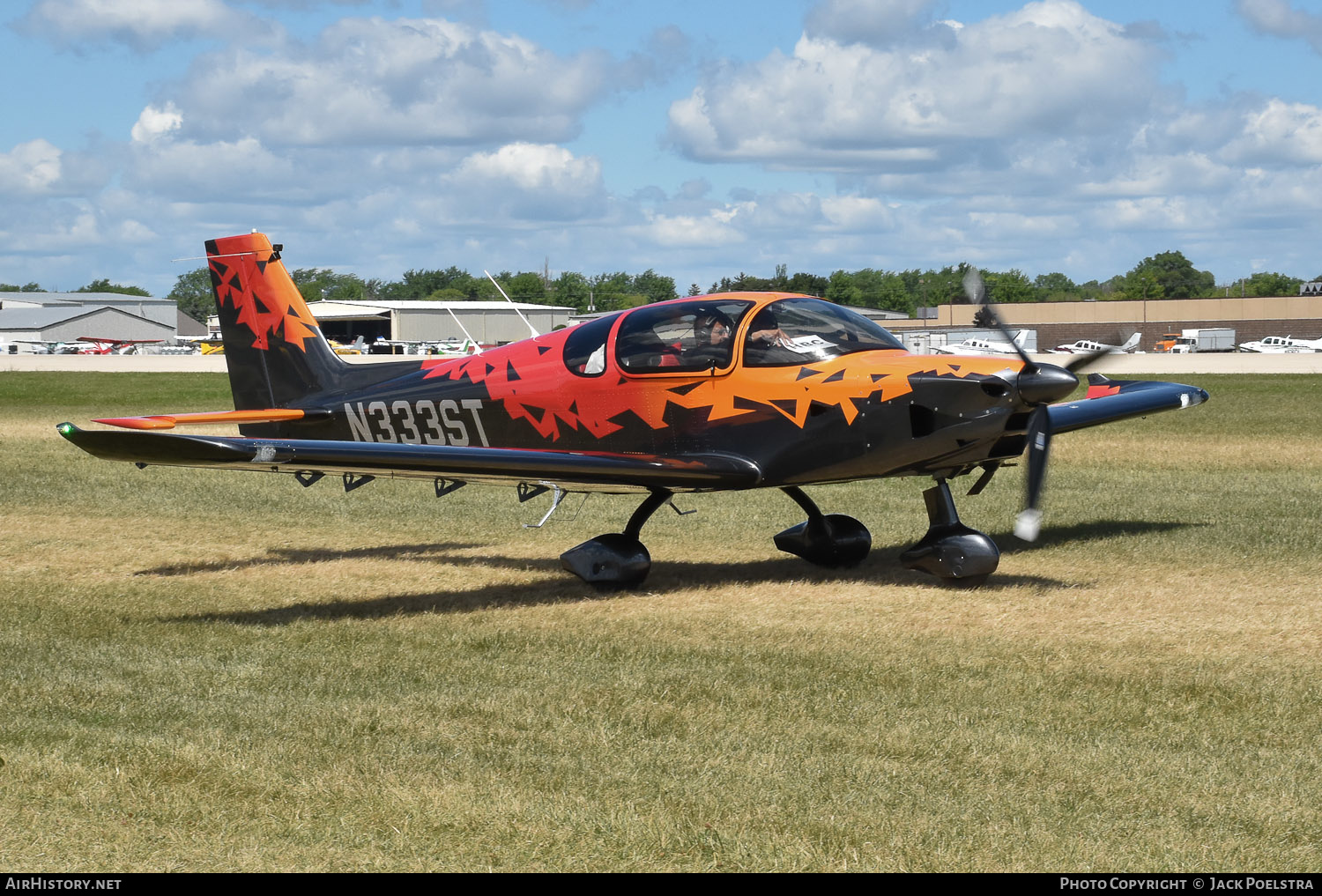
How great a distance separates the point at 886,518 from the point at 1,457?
1530cm

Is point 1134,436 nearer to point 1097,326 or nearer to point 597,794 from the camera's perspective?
point 597,794

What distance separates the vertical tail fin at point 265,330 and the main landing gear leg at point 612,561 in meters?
3.62

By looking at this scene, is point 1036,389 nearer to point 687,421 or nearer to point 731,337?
point 731,337

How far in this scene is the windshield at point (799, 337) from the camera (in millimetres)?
10664

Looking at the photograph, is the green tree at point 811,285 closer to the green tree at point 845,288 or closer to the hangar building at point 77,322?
the green tree at point 845,288

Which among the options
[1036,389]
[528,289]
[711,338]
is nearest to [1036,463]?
[1036,389]

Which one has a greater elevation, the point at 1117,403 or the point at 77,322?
the point at 77,322

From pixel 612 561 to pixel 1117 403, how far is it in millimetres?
5937

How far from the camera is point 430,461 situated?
9539 mm

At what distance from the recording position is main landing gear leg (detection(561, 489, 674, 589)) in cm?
1096

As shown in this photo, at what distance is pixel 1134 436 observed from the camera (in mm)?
25781

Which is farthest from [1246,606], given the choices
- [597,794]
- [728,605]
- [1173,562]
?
[597,794]

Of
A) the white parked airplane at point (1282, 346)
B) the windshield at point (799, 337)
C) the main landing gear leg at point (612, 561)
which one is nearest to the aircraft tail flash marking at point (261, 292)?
the main landing gear leg at point (612, 561)

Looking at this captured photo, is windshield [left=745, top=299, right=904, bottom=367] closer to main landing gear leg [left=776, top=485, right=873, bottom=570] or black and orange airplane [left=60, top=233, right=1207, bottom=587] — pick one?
black and orange airplane [left=60, top=233, right=1207, bottom=587]
